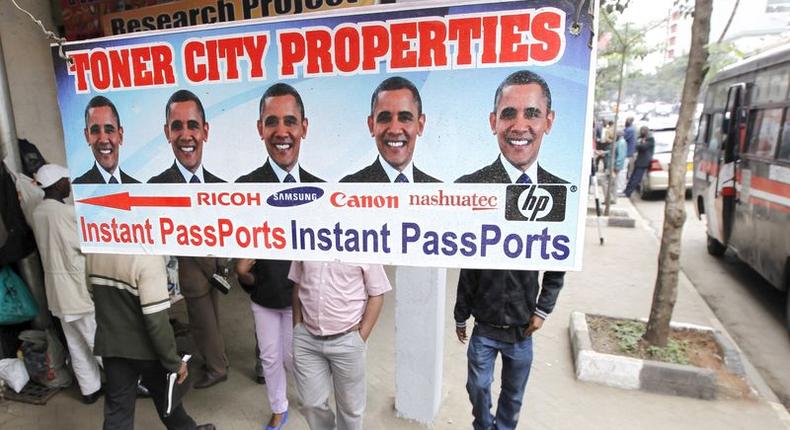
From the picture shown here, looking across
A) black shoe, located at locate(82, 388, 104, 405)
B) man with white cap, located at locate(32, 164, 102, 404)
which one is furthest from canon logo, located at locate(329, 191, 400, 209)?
black shoe, located at locate(82, 388, 104, 405)

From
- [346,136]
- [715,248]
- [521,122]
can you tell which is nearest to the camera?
[521,122]

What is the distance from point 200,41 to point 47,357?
3553 millimetres

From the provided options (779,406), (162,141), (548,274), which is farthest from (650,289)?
(162,141)

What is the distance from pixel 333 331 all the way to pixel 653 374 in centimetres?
279

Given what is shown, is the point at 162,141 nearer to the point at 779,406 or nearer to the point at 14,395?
the point at 14,395

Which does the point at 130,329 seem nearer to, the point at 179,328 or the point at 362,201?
the point at 362,201

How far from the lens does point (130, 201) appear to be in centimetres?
156

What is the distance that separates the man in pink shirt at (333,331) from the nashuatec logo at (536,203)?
125cm

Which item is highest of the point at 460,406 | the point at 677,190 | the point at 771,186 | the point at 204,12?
the point at 204,12

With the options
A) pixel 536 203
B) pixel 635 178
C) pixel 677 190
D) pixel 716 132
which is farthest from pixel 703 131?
pixel 536 203

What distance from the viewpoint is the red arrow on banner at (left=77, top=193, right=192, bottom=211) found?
1.53 meters

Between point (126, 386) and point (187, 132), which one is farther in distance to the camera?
point (126, 386)

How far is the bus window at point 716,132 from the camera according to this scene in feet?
23.1

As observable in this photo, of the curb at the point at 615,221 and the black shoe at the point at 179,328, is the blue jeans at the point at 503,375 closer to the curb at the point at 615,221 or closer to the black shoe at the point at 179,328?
the black shoe at the point at 179,328
